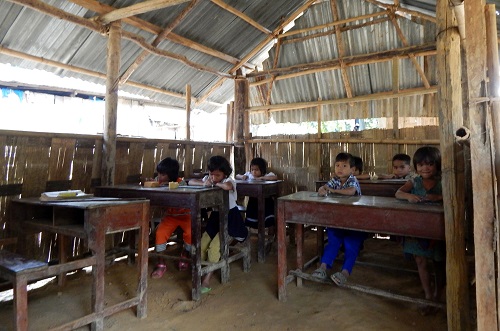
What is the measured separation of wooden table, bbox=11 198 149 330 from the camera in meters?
2.48

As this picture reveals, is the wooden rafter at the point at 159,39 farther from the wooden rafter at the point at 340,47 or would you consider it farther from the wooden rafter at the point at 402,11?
the wooden rafter at the point at 402,11

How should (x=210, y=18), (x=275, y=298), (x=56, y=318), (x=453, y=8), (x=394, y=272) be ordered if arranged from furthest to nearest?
(x=210, y=18), (x=394, y=272), (x=275, y=298), (x=56, y=318), (x=453, y=8)

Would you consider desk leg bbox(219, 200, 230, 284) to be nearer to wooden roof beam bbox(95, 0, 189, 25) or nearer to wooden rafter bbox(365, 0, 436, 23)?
→ wooden roof beam bbox(95, 0, 189, 25)

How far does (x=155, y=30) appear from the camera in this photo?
5.29m

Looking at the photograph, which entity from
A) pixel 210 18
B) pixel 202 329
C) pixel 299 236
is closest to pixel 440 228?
pixel 299 236

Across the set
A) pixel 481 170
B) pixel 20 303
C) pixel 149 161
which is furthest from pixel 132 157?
pixel 481 170

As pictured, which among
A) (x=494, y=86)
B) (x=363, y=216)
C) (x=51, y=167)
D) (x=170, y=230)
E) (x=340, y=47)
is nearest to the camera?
(x=494, y=86)

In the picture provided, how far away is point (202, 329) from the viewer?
2625 mm

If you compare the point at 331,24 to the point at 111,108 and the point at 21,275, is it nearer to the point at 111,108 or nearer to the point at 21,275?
the point at 111,108

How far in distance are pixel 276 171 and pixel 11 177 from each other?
4.59 m

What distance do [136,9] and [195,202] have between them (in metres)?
2.51

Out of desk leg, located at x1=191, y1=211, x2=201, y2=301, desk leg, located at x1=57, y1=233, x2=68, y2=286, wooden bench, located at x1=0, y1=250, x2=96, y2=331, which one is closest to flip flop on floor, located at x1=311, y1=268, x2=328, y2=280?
desk leg, located at x1=191, y1=211, x2=201, y2=301

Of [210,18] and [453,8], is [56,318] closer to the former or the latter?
[453,8]

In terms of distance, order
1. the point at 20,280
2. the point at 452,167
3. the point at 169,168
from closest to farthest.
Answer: the point at 20,280 < the point at 452,167 < the point at 169,168
